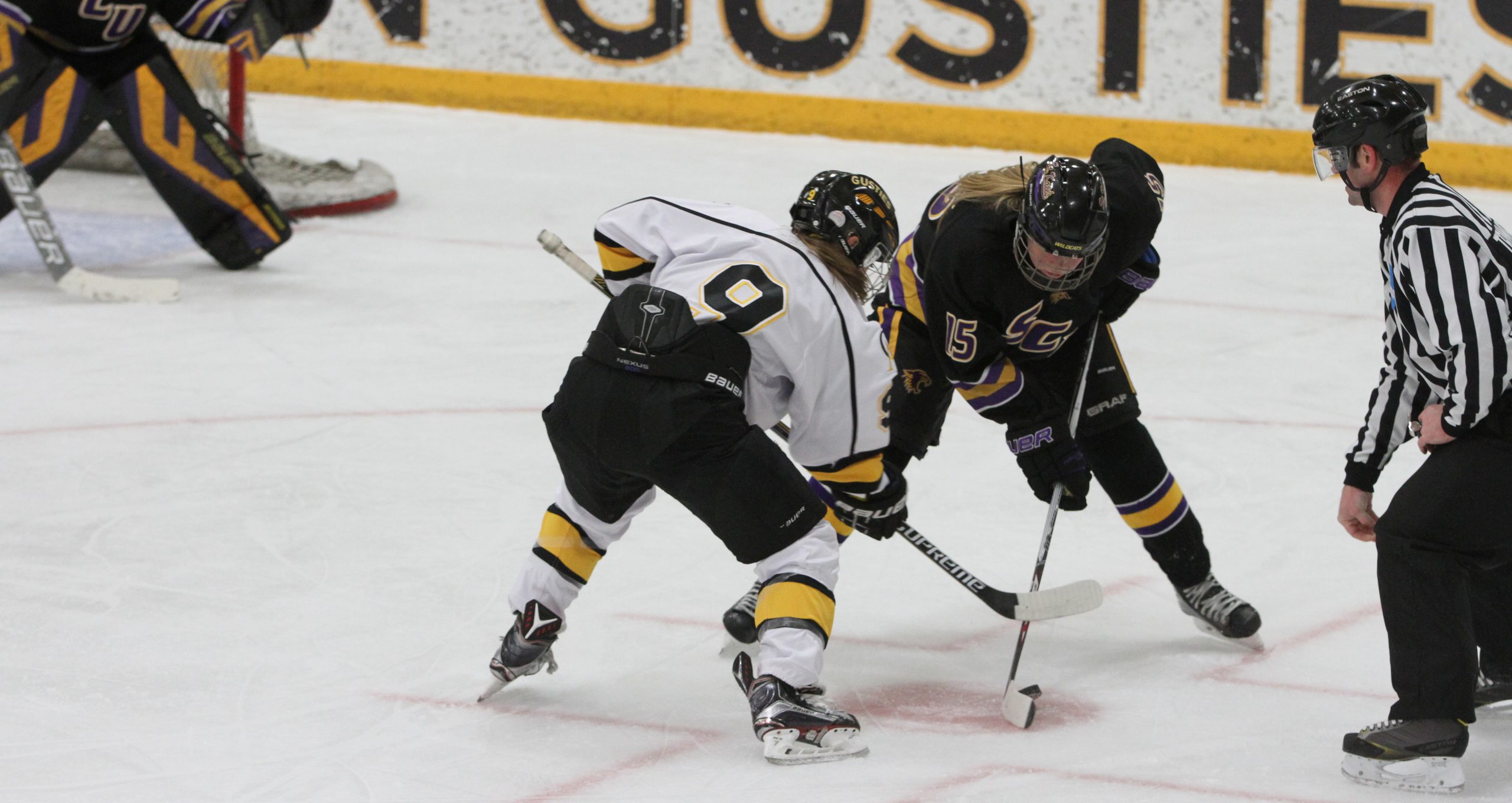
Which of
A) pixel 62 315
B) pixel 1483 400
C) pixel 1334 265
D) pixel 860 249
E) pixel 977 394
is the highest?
pixel 860 249

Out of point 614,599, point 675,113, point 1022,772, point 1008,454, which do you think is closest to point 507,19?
point 675,113

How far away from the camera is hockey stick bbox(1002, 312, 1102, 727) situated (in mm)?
2564

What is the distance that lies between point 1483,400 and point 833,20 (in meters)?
6.22

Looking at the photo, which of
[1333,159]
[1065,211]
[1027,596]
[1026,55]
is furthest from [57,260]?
[1026,55]

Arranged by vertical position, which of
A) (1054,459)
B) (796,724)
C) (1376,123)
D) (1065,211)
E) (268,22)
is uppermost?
(1376,123)

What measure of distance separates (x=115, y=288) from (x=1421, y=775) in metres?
4.30

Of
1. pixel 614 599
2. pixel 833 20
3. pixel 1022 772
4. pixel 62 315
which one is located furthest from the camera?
pixel 833 20

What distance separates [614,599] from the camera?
310cm

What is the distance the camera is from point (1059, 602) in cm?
277

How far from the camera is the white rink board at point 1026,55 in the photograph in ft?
24.3

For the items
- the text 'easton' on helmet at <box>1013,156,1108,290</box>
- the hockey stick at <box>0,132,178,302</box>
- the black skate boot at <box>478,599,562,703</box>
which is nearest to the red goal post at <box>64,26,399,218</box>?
the hockey stick at <box>0,132,178,302</box>

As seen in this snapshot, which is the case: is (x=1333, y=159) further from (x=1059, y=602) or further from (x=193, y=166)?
(x=193, y=166)

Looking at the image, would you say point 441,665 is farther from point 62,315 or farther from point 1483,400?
point 62,315

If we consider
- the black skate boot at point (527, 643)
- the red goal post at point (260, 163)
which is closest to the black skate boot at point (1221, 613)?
the black skate boot at point (527, 643)
